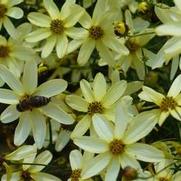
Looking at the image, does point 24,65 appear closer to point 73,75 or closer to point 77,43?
point 77,43

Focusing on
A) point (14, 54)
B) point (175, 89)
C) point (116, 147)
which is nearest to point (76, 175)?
point (116, 147)

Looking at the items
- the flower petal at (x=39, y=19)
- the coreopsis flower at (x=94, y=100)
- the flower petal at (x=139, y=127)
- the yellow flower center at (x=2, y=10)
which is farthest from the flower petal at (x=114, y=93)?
the yellow flower center at (x=2, y=10)

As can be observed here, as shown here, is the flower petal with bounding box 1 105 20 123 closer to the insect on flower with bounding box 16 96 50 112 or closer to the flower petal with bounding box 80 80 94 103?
the insect on flower with bounding box 16 96 50 112

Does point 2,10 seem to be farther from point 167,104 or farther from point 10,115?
point 167,104

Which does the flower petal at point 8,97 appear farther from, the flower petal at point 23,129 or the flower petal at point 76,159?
the flower petal at point 76,159

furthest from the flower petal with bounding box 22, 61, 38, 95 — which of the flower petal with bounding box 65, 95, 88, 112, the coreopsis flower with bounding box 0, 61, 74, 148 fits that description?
the flower petal with bounding box 65, 95, 88, 112

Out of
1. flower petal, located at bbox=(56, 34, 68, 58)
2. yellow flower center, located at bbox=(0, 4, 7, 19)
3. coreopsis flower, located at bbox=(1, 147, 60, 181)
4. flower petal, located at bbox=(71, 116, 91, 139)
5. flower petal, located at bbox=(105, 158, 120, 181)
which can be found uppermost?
yellow flower center, located at bbox=(0, 4, 7, 19)

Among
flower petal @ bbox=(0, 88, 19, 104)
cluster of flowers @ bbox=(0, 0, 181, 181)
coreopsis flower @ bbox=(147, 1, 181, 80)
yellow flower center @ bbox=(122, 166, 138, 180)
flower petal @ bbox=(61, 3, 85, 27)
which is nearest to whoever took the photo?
coreopsis flower @ bbox=(147, 1, 181, 80)
